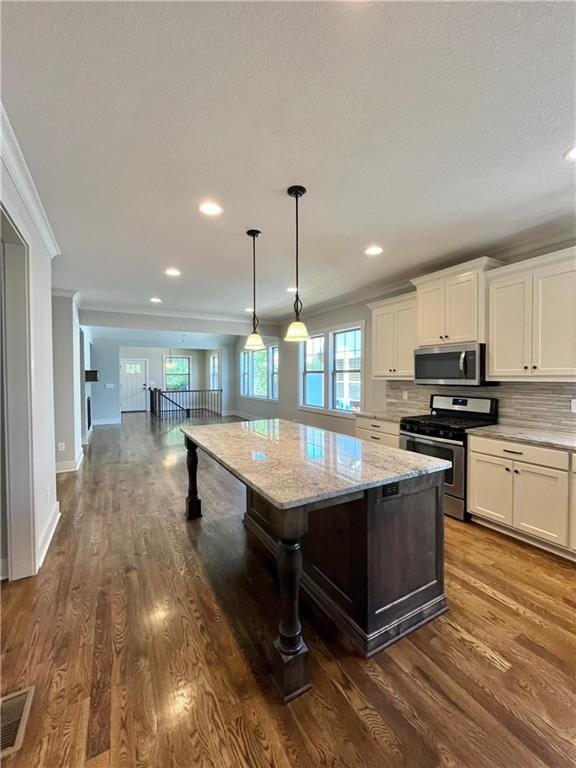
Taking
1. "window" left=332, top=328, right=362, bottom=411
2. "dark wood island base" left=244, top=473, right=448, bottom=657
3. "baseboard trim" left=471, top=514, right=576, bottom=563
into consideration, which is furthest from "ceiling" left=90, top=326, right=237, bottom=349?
"dark wood island base" left=244, top=473, right=448, bottom=657

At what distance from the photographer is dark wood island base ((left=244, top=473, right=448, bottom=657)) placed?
1.75m

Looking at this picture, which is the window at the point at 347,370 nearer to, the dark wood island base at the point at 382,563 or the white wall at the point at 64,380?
the dark wood island base at the point at 382,563

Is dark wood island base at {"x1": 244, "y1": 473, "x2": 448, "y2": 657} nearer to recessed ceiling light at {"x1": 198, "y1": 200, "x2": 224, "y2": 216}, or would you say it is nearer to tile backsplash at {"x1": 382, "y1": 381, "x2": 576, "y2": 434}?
tile backsplash at {"x1": 382, "y1": 381, "x2": 576, "y2": 434}

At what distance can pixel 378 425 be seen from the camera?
4180 mm

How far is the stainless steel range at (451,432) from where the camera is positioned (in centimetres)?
321

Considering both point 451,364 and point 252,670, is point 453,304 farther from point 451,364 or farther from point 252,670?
point 252,670

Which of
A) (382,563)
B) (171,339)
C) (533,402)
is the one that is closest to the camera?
(382,563)

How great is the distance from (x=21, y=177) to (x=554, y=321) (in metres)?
3.91

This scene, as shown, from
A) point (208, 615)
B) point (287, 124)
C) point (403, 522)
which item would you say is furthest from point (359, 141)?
point (208, 615)

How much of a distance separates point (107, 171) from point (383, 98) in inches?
63.6

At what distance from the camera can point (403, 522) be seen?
1858 mm

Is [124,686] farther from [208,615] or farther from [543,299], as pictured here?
[543,299]

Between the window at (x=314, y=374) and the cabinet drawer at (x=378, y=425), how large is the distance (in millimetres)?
1796

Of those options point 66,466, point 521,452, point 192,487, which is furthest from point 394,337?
point 66,466
